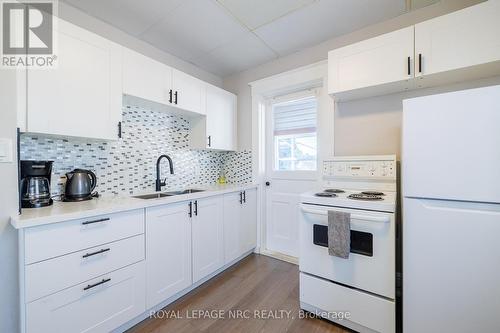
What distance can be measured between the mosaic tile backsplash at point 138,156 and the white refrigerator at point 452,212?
192 cm

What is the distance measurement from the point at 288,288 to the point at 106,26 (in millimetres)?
2987

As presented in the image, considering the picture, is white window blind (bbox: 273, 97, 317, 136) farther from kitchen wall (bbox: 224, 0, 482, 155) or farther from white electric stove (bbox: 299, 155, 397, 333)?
white electric stove (bbox: 299, 155, 397, 333)

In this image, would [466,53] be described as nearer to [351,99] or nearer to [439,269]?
[351,99]

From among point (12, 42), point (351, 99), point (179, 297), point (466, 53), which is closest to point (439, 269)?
point (466, 53)

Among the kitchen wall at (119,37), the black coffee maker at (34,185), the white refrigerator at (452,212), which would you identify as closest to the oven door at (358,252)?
the white refrigerator at (452,212)

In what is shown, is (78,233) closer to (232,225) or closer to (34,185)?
(34,185)

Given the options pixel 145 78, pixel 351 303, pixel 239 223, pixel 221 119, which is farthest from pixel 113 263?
pixel 221 119

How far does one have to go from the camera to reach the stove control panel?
6.03 ft

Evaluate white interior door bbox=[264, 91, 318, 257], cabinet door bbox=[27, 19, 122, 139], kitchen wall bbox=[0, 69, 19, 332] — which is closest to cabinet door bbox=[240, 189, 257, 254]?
white interior door bbox=[264, 91, 318, 257]

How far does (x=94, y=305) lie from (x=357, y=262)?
5.64 ft

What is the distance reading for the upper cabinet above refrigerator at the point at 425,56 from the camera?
4.50 feet

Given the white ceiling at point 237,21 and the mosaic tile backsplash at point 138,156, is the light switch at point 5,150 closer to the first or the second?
the mosaic tile backsplash at point 138,156

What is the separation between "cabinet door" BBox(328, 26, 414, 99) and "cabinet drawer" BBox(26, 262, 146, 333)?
7.37 feet

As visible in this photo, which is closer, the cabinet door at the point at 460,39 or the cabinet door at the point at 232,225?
the cabinet door at the point at 460,39
